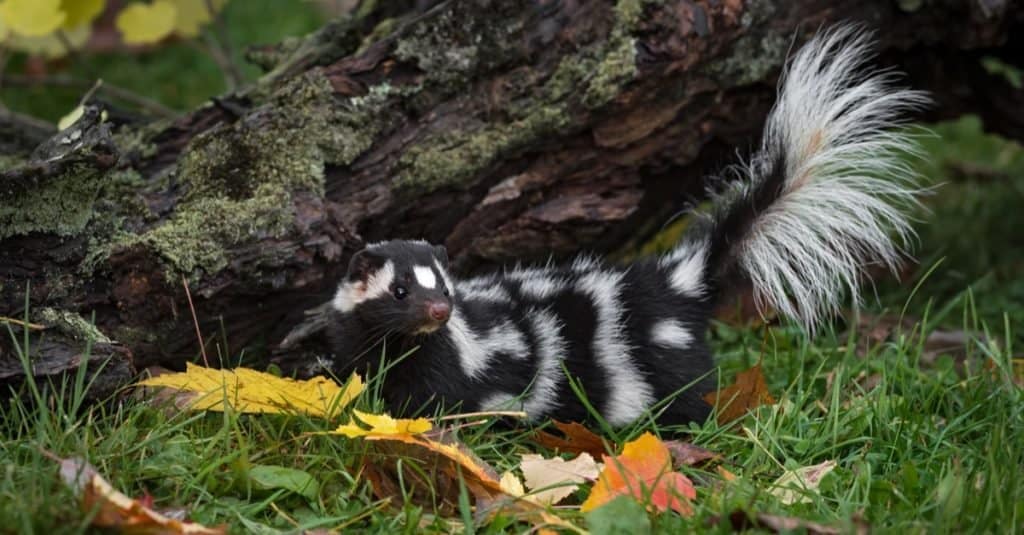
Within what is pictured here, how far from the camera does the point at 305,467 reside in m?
3.48

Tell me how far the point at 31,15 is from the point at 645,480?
344cm

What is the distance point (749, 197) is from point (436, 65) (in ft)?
4.40

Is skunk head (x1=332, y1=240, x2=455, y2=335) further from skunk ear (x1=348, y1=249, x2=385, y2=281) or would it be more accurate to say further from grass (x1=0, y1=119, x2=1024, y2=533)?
grass (x1=0, y1=119, x2=1024, y2=533)

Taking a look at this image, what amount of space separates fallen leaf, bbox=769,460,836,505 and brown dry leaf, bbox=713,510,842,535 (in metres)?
0.32

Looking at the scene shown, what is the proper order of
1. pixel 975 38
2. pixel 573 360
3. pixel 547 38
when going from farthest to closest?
pixel 975 38 < pixel 547 38 < pixel 573 360

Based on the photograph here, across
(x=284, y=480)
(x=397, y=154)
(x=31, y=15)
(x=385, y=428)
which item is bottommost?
(x=284, y=480)

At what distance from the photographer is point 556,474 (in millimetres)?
3482

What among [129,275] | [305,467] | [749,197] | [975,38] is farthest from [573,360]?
[975,38]

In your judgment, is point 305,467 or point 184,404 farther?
point 184,404

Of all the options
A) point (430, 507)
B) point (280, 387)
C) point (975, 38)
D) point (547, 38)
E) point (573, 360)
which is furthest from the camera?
point (975, 38)

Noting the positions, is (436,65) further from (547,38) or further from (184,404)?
(184,404)

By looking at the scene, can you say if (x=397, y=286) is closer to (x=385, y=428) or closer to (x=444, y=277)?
(x=444, y=277)

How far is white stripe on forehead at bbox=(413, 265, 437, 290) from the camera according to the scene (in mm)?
4098

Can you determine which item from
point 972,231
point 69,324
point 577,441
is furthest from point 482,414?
point 972,231
